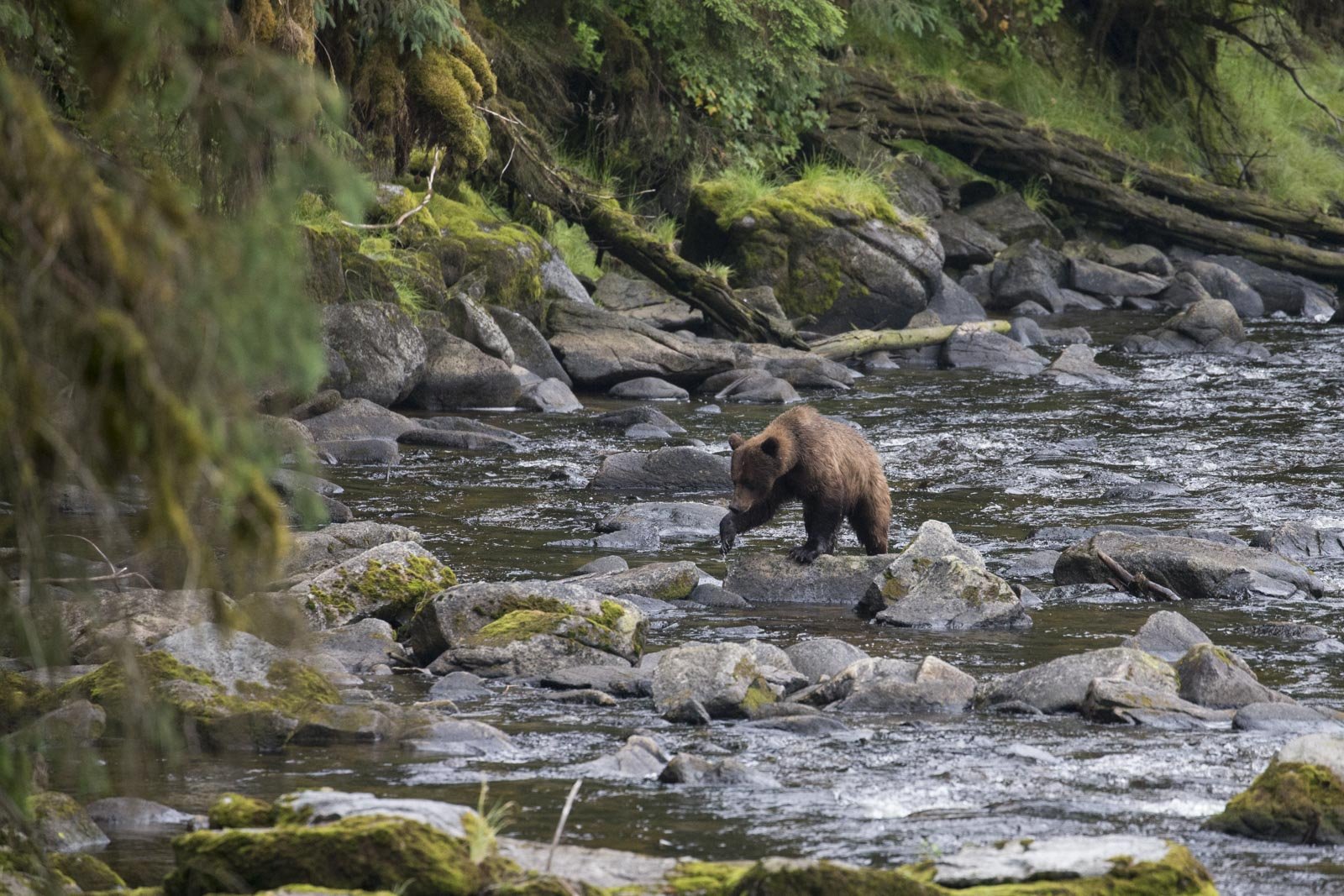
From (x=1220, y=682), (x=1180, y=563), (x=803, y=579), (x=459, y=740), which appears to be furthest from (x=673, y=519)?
(x=459, y=740)

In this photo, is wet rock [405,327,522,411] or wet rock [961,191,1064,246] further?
wet rock [961,191,1064,246]

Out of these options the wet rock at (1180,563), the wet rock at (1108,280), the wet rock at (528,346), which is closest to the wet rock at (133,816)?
the wet rock at (1180,563)

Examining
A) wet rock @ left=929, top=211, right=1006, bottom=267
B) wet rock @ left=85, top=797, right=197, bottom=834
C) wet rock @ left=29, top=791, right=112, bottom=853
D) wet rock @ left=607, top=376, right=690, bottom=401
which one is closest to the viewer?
wet rock @ left=29, top=791, right=112, bottom=853

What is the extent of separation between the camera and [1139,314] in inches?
926

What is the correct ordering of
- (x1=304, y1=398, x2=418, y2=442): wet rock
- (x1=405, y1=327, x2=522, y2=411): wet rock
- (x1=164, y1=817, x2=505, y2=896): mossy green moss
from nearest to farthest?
(x1=164, y1=817, x2=505, y2=896): mossy green moss
(x1=304, y1=398, x2=418, y2=442): wet rock
(x1=405, y1=327, x2=522, y2=411): wet rock

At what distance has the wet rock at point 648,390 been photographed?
55.8 feet

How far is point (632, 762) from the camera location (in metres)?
5.51

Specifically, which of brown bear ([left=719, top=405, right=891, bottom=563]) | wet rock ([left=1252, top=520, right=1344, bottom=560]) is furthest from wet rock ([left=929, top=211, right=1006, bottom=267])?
brown bear ([left=719, top=405, right=891, bottom=563])

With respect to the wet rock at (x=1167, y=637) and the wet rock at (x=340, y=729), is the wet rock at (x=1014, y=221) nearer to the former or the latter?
the wet rock at (x=1167, y=637)

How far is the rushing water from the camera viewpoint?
16.0 feet

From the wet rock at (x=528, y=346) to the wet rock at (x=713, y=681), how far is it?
10694 mm

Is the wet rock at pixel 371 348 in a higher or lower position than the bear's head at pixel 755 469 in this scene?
lower

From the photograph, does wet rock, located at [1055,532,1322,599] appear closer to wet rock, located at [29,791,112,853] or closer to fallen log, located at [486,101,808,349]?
wet rock, located at [29,791,112,853]

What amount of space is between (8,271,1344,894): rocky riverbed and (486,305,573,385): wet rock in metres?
3.36
